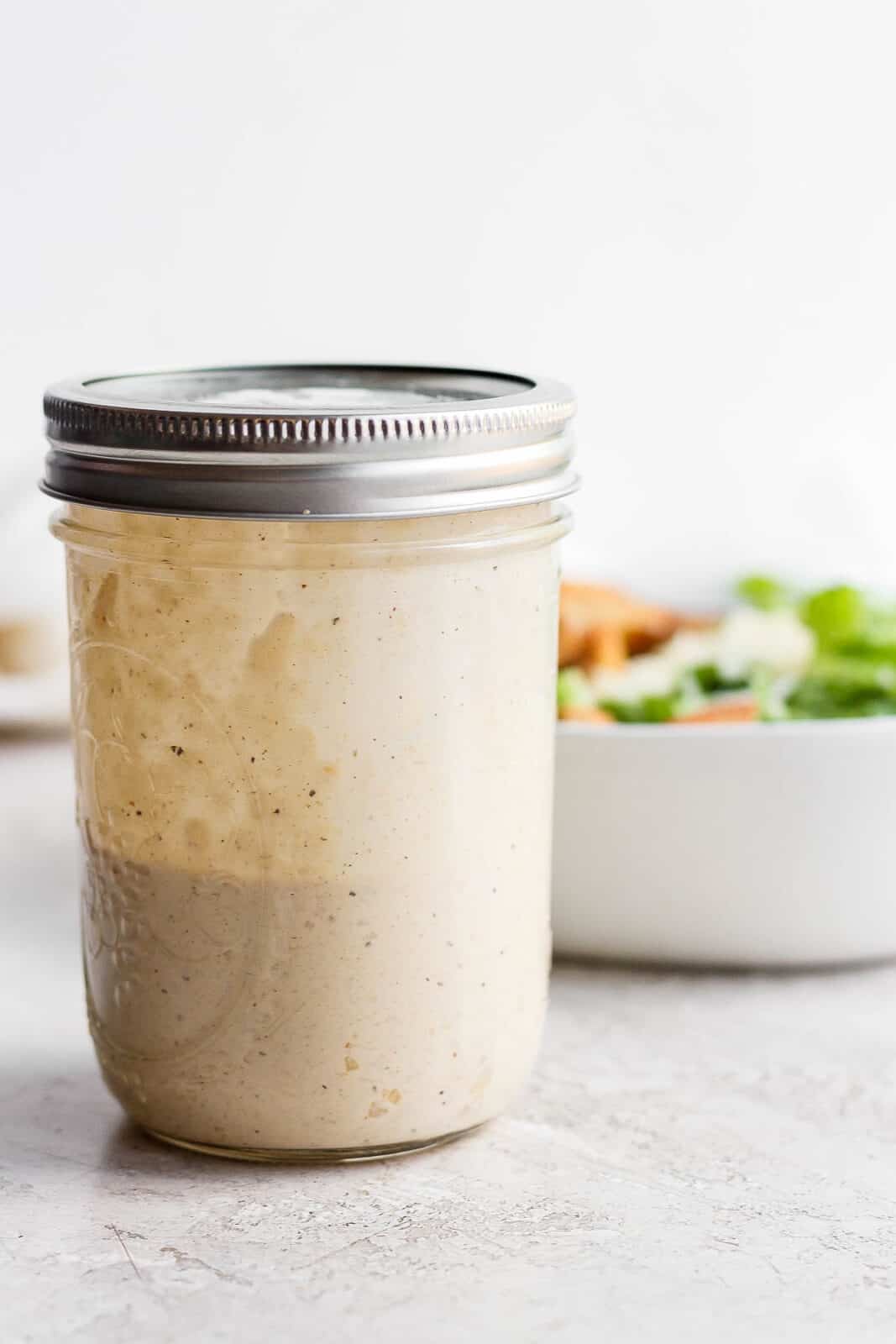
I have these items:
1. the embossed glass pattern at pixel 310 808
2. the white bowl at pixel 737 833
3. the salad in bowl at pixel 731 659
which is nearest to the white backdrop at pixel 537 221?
the salad in bowl at pixel 731 659

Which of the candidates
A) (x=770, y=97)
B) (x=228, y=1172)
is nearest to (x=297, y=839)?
(x=228, y=1172)

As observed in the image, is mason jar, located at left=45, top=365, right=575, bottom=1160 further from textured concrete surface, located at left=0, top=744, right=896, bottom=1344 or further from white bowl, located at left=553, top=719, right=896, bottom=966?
white bowl, located at left=553, top=719, right=896, bottom=966

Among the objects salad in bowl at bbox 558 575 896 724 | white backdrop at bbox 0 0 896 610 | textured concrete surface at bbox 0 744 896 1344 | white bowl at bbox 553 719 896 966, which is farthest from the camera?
white backdrop at bbox 0 0 896 610

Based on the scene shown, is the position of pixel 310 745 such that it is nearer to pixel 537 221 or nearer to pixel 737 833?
pixel 737 833

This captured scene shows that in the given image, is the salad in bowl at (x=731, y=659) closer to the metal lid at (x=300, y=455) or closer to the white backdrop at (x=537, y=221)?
the white backdrop at (x=537, y=221)

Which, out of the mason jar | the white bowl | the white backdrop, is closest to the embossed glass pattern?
the mason jar

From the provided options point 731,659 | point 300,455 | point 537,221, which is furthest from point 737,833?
point 537,221

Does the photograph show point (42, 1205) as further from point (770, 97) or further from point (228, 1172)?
point (770, 97)
